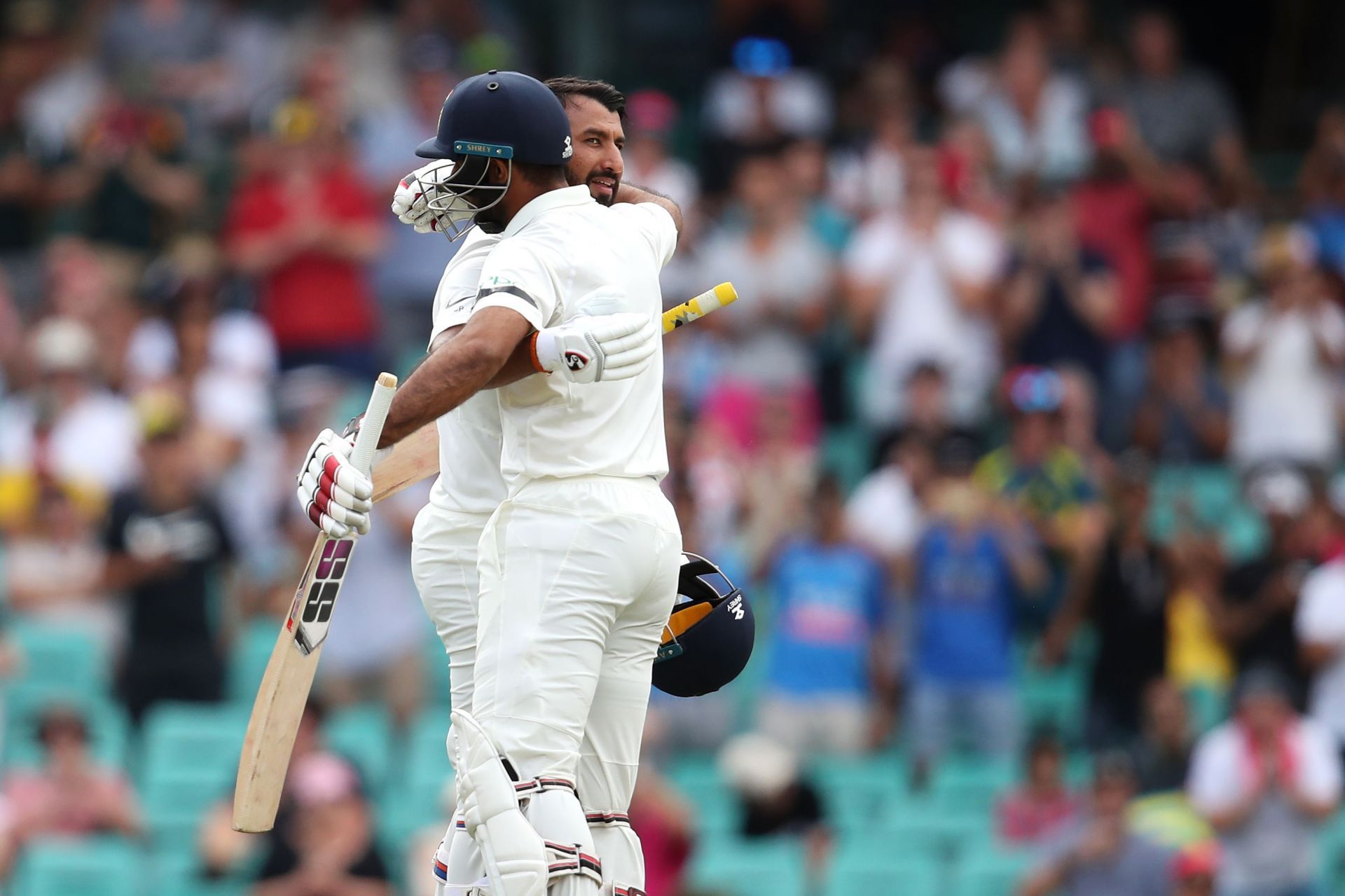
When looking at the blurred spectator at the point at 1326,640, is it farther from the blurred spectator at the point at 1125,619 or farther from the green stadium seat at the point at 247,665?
the green stadium seat at the point at 247,665

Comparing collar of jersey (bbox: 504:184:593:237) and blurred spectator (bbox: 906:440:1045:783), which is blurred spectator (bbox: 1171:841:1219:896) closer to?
blurred spectator (bbox: 906:440:1045:783)

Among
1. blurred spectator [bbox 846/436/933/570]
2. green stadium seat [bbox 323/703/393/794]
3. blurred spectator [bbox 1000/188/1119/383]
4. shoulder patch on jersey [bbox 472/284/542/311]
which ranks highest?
blurred spectator [bbox 1000/188/1119/383]

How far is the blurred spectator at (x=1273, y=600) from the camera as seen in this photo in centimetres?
1148

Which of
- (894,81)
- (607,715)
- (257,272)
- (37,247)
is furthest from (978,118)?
(607,715)

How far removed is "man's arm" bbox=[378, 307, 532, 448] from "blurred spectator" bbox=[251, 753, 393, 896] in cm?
486

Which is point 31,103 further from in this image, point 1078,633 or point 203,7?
point 1078,633

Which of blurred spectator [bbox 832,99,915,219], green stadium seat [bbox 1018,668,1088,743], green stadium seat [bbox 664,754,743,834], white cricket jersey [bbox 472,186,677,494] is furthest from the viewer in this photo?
blurred spectator [bbox 832,99,915,219]

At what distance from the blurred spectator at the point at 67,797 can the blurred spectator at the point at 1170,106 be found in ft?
27.0

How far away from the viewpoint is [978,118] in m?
14.3

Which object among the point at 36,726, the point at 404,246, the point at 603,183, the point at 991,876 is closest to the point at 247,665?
the point at 36,726

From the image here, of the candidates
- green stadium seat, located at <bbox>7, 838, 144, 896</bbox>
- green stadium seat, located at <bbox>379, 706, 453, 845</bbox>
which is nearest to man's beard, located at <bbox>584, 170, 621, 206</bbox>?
green stadium seat, located at <bbox>379, 706, 453, 845</bbox>

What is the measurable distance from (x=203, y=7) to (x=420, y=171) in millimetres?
9313

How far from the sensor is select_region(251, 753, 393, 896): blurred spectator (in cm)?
966

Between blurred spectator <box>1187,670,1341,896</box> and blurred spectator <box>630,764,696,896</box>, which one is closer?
blurred spectator <box>630,764,696,896</box>
